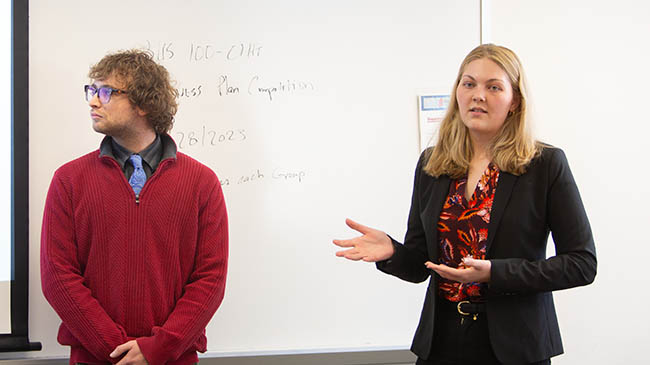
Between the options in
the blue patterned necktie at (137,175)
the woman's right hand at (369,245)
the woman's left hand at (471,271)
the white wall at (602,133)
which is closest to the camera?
the woman's left hand at (471,271)

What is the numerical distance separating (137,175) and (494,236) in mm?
1003

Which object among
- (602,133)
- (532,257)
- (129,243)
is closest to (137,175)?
(129,243)

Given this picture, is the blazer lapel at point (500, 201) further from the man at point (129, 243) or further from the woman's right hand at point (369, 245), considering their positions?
the man at point (129, 243)

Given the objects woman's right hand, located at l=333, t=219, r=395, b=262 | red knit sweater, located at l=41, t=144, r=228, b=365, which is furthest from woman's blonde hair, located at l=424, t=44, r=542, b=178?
red knit sweater, located at l=41, t=144, r=228, b=365

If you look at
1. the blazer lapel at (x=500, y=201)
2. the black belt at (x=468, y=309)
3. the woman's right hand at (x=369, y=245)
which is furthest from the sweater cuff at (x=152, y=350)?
the blazer lapel at (x=500, y=201)

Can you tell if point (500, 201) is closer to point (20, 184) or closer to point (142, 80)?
point (142, 80)

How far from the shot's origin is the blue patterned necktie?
162cm

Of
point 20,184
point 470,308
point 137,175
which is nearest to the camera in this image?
point 470,308

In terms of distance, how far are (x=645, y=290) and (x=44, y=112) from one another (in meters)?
2.49

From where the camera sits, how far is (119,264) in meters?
1.57

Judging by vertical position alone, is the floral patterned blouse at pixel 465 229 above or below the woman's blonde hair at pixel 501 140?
below

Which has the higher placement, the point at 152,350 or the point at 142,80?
the point at 142,80

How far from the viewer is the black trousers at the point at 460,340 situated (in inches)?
54.5

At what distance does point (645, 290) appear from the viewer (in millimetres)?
2383
